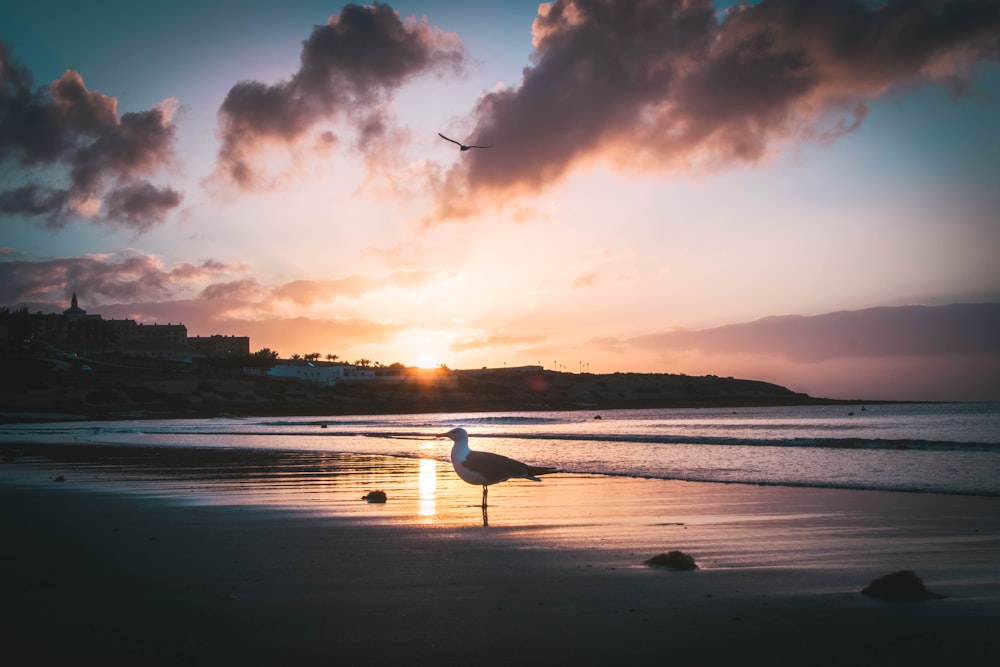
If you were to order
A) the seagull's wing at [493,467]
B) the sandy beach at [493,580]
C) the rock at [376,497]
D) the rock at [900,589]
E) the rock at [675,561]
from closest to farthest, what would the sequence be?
the sandy beach at [493,580] < the rock at [900,589] < the rock at [675,561] < the seagull's wing at [493,467] < the rock at [376,497]

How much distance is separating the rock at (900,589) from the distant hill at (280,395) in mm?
72156

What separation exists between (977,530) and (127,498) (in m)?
13.0

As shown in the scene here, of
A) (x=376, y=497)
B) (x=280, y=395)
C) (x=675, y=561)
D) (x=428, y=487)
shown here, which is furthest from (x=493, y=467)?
(x=280, y=395)

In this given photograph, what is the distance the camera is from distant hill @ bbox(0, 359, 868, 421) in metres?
82.1

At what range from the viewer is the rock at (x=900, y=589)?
250 inches

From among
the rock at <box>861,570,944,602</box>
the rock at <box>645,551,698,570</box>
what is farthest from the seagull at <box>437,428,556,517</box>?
the rock at <box>861,570,944,602</box>

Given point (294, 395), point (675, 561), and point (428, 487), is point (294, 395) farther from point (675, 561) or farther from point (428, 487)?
point (675, 561)

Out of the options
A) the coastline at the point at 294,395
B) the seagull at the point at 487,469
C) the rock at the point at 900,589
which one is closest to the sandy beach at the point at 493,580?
the rock at the point at 900,589

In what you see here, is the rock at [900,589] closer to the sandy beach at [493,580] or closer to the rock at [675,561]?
the sandy beach at [493,580]

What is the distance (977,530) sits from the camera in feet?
33.7

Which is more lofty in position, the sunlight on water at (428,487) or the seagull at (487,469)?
the seagull at (487,469)

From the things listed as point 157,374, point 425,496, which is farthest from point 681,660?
point 157,374

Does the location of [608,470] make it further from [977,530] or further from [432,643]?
[432,643]

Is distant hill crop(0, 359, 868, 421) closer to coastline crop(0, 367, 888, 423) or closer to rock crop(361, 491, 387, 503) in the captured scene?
coastline crop(0, 367, 888, 423)
